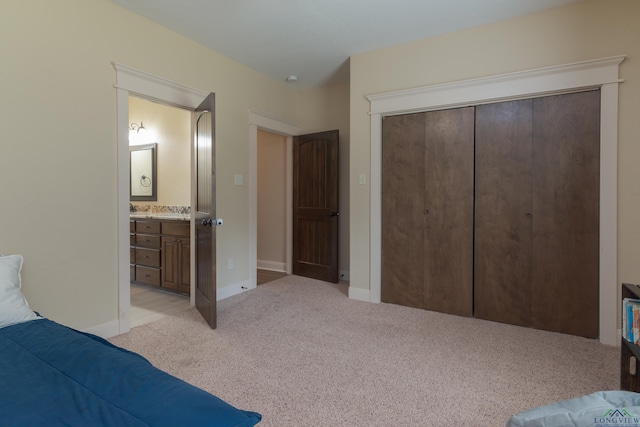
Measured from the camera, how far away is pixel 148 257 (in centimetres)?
403

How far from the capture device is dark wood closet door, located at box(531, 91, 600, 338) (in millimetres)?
2686

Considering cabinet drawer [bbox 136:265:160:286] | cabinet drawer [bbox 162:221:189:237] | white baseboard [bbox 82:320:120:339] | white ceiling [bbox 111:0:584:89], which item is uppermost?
white ceiling [bbox 111:0:584:89]

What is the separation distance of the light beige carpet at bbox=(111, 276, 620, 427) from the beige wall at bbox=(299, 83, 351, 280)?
1.40m

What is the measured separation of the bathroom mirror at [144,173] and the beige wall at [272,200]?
152 centimetres

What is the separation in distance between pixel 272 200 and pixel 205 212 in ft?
7.37

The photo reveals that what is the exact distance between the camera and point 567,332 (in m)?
2.77

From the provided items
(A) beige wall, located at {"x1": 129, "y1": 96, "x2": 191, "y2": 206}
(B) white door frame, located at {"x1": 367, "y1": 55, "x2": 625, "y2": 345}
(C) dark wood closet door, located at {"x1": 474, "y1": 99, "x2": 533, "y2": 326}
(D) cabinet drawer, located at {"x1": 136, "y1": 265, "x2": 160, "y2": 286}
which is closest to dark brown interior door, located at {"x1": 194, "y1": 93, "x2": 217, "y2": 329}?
(D) cabinet drawer, located at {"x1": 136, "y1": 265, "x2": 160, "y2": 286}

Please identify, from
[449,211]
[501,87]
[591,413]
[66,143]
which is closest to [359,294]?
[449,211]

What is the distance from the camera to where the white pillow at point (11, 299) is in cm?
158

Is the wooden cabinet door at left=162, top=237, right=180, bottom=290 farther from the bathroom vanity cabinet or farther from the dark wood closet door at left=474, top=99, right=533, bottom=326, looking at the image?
the dark wood closet door at left=474, top=99, right=533, bottom=326

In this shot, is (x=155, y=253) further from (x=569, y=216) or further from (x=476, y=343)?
(x=569, y=216)

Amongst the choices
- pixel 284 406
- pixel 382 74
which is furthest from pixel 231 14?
pixel 284 406

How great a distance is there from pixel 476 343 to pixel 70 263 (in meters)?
3.03

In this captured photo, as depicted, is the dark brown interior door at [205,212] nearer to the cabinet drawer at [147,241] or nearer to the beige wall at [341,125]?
the cabinet drawer at [147,241]
